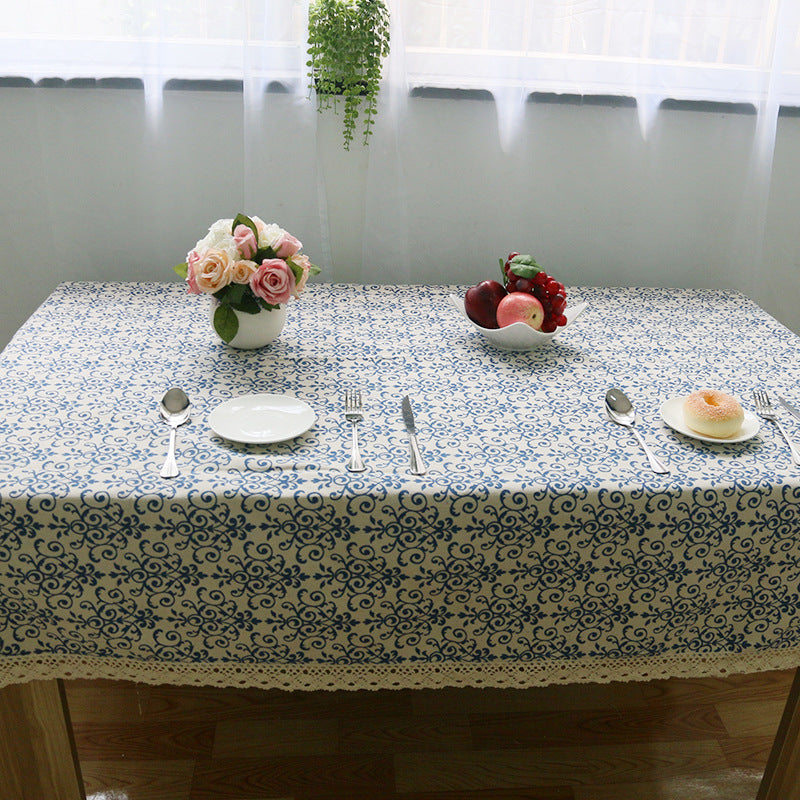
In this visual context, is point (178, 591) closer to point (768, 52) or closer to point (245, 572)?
point (245, 572)

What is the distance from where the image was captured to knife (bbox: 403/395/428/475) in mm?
1044

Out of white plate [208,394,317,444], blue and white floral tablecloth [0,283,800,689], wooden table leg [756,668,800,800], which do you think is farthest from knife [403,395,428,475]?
wooden table leg [756,668,800,800]

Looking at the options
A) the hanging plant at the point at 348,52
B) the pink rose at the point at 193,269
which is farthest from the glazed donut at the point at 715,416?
the hanging plant at the point at 348,52

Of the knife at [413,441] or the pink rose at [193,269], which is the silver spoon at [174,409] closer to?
the pink rose at [193,269]

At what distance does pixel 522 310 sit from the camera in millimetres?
1406

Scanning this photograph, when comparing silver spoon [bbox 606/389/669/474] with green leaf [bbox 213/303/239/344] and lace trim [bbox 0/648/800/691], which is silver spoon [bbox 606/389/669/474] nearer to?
lace trim [bbox 0/648/800/691]

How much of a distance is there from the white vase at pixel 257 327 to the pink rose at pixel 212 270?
0.06 meters

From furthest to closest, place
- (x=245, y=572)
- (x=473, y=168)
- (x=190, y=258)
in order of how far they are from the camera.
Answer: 1. (x=473, y=168)
2. (x=190, y=258)
3. (x=245, y=572)

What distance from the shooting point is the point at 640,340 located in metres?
1.52

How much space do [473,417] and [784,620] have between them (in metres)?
0.51

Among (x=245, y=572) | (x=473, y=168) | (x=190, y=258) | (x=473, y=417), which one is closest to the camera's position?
(x=245, y=572)

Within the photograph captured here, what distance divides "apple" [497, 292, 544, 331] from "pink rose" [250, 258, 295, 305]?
39cm

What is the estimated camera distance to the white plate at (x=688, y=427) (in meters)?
1.14

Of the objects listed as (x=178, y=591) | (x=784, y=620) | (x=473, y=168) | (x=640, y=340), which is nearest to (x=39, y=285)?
(x=473, y=168)
